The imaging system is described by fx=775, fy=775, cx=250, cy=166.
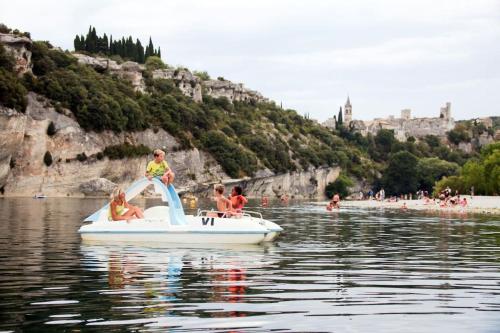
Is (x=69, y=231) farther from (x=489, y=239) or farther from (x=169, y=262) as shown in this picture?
(x=489, y=239)

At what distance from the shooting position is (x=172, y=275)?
15891 mm

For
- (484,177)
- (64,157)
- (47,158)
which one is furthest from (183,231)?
(64,157)

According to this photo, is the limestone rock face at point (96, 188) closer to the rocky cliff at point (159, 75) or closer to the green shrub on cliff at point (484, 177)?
the rocky cliff at point (159, 75)

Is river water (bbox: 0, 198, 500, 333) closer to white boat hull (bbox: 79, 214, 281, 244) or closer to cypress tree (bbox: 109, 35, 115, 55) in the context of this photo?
white boat hull (bbox: 79, 214, 281, 244)

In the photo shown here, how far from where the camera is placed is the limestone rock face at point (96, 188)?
10781 centimetres

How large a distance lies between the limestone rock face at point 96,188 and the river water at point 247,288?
276 feet

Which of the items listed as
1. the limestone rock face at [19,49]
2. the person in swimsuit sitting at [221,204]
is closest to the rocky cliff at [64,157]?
the limestone rock face at [19,49]

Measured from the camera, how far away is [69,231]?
3025 cm

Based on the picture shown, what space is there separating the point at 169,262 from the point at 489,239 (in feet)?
48.4

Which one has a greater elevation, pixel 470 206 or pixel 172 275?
pixel 470 206

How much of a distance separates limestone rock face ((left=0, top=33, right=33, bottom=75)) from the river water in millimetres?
91460

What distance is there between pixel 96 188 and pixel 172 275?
3709 inches

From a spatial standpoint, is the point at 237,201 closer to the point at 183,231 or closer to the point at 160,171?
the point at 183,231

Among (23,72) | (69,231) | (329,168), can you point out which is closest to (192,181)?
(23,72)
